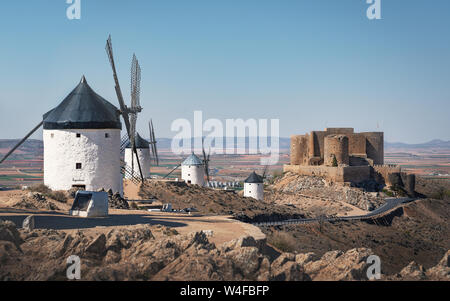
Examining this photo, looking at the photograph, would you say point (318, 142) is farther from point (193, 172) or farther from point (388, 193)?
point (193, 172)

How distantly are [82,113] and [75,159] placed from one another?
1991 mm

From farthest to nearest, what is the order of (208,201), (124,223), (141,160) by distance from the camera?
(141,160) < (208,201) < (124,223)

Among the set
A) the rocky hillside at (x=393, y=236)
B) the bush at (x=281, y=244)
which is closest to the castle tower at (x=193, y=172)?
the rocky hillside at (x=393, y=236)

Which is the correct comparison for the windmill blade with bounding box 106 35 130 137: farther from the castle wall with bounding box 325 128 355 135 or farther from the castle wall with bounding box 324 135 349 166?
the castle wall with bounding box 325 128 355 135

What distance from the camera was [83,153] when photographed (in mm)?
25094

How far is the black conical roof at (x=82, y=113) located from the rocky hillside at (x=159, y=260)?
1134 centimetres

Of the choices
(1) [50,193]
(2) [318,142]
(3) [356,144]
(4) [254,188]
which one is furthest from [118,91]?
(3) [356,144]

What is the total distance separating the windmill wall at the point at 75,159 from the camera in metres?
25.1

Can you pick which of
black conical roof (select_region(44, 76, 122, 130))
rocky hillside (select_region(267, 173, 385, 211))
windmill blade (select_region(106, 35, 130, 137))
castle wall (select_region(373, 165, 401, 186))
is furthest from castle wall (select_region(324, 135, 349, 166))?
black conical roof (select_region(44, 76, 122, 130))

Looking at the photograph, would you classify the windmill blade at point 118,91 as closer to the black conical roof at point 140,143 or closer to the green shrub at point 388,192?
the black conical roof at point 140,143

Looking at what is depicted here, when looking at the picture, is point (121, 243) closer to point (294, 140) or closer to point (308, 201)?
point (308, 201)

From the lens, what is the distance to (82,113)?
25.6m

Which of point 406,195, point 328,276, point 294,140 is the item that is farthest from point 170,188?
point 328,276

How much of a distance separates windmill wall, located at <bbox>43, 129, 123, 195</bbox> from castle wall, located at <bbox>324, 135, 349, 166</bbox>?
27.2 metres
